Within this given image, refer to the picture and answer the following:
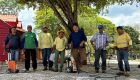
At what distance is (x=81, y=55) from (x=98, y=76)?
220 centimetres

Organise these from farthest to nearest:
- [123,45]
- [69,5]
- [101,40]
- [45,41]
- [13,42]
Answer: [69,5]
[45,41]
[13,42]
[101,40]
[123,45]

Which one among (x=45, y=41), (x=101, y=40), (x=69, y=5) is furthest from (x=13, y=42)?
(x=69, y=5)

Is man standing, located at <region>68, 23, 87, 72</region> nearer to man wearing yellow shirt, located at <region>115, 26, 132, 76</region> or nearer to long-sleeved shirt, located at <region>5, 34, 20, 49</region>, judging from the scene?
man wearing yellow shirt, located at <region>115, 26, 132, 76</region>

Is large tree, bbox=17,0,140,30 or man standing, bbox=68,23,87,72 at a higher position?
large tree, bbox=17,0,140,30

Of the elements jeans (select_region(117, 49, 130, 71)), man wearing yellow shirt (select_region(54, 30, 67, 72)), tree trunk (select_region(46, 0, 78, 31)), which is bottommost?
jeans (select_region(117, 49, 130, 71))

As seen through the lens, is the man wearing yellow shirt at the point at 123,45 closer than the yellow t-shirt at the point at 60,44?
Yes

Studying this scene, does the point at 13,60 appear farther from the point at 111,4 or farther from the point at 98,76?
the point at 111,4

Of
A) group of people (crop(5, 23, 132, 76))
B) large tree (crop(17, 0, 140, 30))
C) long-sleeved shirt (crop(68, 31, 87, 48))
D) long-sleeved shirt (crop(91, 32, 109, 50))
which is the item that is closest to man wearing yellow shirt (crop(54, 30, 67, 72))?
group of people (crop(5, 23, 132, 76))

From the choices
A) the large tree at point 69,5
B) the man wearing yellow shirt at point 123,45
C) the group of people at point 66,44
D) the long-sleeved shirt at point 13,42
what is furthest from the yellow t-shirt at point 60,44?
the large tree at point 69,5

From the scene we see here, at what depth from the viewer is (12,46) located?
1623 cm

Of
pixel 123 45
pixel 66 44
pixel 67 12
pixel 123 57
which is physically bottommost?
pixel 123 57

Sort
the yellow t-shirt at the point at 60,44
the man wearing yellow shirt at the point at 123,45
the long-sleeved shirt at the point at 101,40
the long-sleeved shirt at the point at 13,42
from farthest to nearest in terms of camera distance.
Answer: the yellow t-shirt at the point at 60,44, the long-sleeved shirt at the point at 13,42, the long-sleeved shirt at the point at 101,40, the man wearing yellow shirt at the point at 123,45

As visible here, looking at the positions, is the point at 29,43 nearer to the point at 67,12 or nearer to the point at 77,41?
the point at 77,41

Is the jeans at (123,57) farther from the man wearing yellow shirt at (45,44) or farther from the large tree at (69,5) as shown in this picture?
the large tree at (69,5)
